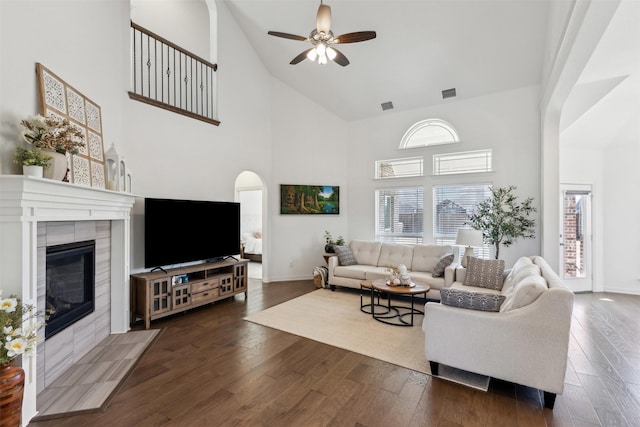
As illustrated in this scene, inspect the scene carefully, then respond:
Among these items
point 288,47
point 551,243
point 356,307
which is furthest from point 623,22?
point 288,47

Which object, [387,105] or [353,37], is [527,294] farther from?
[387,105]

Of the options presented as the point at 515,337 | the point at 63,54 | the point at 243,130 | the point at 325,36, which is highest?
the point at 325,36

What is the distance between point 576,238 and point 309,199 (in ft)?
17.6

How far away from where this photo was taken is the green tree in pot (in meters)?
4.97

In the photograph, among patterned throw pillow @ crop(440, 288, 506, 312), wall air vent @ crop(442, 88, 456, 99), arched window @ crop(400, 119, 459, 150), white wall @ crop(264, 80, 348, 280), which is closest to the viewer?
patterned throw pillow @ crop(440, 288, 506, 312)

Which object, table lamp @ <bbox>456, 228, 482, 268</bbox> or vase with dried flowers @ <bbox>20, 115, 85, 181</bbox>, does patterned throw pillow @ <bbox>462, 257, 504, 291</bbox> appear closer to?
table lamp @ <bbox>456, 228, 482, 268</bbox>

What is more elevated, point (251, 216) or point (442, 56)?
point (442, 56)

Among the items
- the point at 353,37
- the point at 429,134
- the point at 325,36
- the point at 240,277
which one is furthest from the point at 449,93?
the point at 240,277

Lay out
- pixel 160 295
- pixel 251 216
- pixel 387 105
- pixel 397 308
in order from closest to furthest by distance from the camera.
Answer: pixel 160 295
pixel 397 308
pixel 387 105
pixel 251 216

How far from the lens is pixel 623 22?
8.23 feet

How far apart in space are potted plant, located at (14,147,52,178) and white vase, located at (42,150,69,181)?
8 centimetres

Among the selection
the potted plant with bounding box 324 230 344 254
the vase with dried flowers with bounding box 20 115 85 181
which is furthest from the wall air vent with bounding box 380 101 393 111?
the vase with dried flowers with bounding box 20 115 85 181

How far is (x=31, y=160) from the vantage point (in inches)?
83.9

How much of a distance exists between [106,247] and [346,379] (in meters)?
3.10
